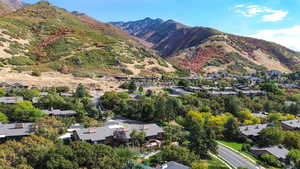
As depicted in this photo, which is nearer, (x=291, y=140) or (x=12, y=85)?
(x=291, y=140)

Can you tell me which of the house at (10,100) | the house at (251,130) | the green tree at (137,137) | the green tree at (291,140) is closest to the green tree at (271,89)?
the house at (251,130)

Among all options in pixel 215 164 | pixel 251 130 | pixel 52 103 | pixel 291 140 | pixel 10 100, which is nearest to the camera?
pixel 215 164

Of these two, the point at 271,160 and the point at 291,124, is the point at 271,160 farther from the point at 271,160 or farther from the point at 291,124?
the point at 291,124

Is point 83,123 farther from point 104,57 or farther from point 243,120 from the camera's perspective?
point 104,57

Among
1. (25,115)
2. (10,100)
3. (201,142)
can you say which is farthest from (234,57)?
(25,115)

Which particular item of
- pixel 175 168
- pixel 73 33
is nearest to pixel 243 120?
pixel 175 168

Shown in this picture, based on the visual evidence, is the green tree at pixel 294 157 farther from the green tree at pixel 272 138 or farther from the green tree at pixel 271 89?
the green tree at pixel 271 89
